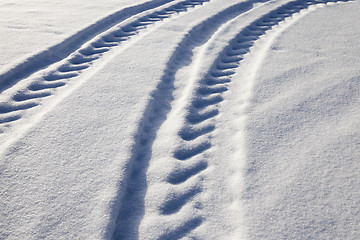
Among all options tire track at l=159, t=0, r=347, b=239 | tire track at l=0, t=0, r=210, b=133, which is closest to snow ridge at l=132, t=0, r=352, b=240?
tire track at l=159, t=0, r=347, b=239

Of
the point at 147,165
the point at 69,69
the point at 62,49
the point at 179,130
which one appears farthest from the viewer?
the point at 62,49

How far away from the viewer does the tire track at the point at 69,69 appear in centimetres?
135

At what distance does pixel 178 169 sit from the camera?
1.07 m

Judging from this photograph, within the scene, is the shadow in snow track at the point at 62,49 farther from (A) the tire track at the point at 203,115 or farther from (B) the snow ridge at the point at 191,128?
(A) the tire track at the point at 203,115

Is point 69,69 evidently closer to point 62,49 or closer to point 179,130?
point 62,49

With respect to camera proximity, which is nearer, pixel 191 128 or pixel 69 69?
pixel 191 128

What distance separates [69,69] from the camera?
5.43 feet

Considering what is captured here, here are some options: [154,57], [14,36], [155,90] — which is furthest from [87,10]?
[155,90]

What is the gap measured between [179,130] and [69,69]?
81cm

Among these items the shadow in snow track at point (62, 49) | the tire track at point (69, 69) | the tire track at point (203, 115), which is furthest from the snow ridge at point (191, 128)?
the shadow in snow track at point (62, 49)

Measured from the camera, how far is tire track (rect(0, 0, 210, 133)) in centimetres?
135

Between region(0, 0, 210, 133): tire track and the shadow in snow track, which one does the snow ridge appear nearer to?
region(0, 0, 210, 133): tire track

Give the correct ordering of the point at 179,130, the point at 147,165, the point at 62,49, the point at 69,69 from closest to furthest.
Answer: the point at 147,165 → the point at 179,130 → the point at 69,69 → the point at 62,49

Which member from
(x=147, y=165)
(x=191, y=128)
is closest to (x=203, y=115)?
(x=191, y=128)
